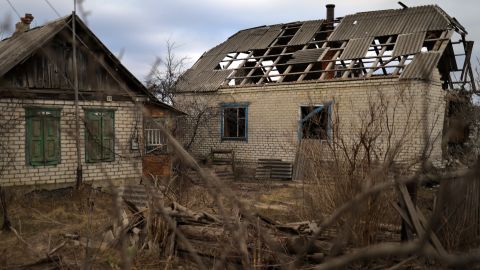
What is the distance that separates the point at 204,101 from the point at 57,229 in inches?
413

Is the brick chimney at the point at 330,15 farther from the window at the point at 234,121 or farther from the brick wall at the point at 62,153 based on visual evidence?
the brick wall at the point at 62,153

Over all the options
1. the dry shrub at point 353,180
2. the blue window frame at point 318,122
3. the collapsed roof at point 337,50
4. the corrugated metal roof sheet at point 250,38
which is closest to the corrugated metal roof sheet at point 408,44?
the collapsed roof at point 337,50

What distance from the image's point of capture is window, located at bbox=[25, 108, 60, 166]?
10.1 meters

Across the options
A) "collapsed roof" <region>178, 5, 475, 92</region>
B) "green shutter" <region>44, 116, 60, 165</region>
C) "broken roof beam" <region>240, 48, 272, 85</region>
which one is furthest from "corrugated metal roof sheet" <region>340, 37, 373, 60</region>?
"green shutter" <region>44, 116, 60, 165</region>

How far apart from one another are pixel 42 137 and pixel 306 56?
9453mm

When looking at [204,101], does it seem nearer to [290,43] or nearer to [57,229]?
[290,43]

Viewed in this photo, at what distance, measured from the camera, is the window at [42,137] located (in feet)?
33.2

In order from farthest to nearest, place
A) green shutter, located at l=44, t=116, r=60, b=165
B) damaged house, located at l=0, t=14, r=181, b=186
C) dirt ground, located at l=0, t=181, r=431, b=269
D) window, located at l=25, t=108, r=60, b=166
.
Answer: green shutter, located at l=44, t=116, r=60, b=165 < window, located at l=25, t=108, r=60, b=166 < damaged house, located at l=0, t=14, r=181, b=186 < dirt ground, located at l=0, t=181, r=431, b=269

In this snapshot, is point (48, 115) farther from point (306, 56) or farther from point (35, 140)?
point (306, 56)

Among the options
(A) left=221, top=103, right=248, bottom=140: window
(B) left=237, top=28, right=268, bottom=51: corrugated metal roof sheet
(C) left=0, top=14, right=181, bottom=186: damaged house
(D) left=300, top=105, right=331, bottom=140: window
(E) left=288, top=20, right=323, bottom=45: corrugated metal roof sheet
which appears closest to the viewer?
(D) left=300, top=105, right=331, bottom=140: window

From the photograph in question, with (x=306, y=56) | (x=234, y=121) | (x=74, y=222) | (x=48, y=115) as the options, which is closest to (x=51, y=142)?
(x=48, y=115)

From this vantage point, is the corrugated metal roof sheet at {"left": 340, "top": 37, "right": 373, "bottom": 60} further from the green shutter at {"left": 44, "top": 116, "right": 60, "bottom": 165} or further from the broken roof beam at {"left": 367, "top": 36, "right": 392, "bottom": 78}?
the green shutter at {"left": 44, "top": 116, "right": 60, "bottom": 165}

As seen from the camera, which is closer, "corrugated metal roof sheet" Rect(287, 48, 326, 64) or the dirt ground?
the dirt ground

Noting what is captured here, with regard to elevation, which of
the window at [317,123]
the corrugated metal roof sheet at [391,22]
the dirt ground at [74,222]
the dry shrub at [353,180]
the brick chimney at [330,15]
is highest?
the brick chimney at [330,15]
